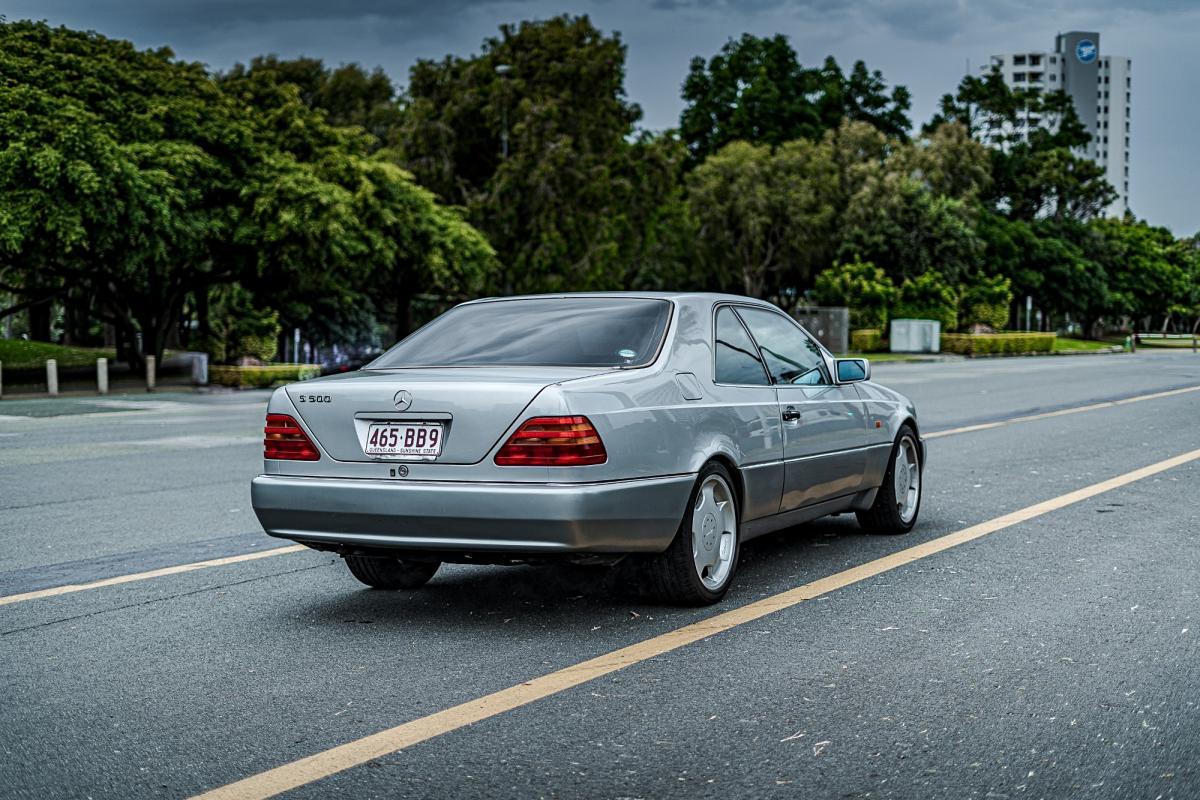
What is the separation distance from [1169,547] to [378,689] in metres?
5.19

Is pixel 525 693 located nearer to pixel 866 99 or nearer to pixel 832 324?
pixel 832 324

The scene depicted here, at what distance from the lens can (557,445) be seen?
5762mm

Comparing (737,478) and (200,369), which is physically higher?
(737,478)

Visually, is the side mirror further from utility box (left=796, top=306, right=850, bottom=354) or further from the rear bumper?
utility box (left=796, top=306, right=850, bottom=354)

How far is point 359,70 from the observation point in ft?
218

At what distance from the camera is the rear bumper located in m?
5.71

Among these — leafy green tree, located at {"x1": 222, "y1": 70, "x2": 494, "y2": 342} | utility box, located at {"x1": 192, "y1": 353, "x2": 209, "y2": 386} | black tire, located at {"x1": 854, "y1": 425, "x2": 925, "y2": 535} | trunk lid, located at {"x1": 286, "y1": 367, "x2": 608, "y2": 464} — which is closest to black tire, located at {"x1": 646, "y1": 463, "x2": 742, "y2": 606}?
trunk lid, located at {"x1": 286, "y1": 367, "x2": 608, "y2": 464}

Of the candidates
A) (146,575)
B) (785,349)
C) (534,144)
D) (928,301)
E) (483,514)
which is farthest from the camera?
(928,301)

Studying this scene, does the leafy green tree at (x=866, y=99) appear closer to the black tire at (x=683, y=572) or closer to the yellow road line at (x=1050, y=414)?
the yellow road line at (x=1050, y=414)

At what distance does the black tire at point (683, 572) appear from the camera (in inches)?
245

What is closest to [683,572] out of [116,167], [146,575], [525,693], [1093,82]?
[525,693]

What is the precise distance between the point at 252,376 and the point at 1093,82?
177 m

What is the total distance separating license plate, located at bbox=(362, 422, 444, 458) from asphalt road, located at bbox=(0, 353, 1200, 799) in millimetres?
767

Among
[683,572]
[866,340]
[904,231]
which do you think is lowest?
[683,572]
